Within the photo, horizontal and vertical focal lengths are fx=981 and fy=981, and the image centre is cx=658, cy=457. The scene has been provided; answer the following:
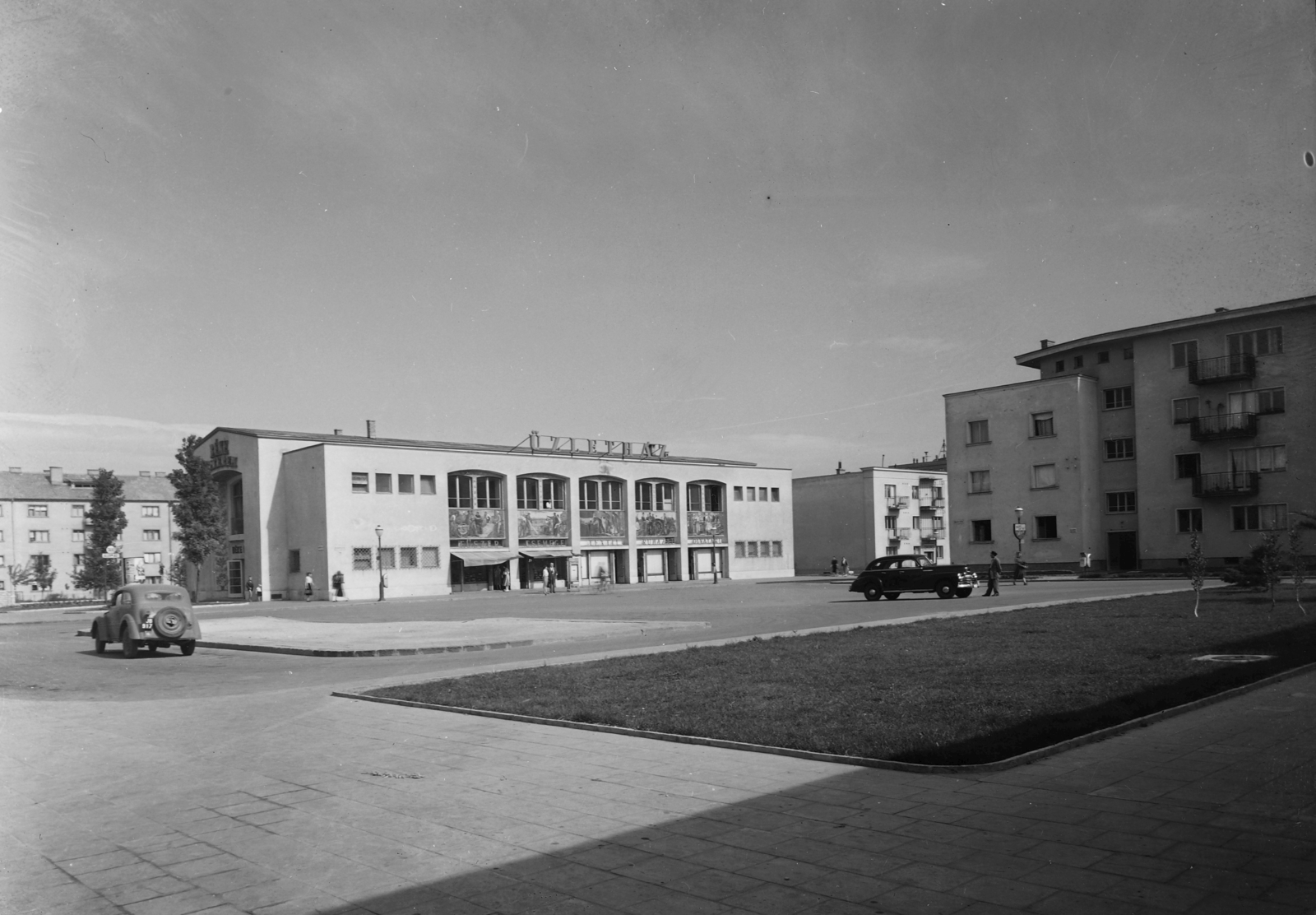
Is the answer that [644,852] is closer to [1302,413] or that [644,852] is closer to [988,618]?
[988,618]

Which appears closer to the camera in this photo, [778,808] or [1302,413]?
[778,808]

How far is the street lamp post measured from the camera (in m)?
56.4

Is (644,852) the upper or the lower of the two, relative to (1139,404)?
lower

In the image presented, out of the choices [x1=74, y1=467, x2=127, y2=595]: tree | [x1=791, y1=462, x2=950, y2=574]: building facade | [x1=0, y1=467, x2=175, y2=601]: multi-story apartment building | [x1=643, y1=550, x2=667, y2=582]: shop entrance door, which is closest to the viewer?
[x1=643, y1=550, x2=667, y2=582]: shop entrance door

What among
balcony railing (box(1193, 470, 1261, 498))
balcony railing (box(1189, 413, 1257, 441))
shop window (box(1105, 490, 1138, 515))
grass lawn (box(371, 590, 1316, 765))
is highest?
balcony railing (box(1189, 413, 1257, 441))

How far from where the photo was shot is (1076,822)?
19.5ft

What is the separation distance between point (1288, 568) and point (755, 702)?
19.3 m

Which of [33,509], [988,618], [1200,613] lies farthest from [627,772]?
[33,509]

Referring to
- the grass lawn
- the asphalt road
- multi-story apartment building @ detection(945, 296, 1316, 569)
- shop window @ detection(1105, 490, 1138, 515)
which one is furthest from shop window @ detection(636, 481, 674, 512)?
the grass lawn

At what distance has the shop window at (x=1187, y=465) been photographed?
50466 mm

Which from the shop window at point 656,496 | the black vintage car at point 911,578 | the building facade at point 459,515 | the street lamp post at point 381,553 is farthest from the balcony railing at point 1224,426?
the street lamp post at point 381,553

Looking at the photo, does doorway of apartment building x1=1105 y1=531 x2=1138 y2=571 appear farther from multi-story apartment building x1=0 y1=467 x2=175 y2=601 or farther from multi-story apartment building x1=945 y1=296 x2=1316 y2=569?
multi-story apartment building x1=0 y1=467 x2=175 y2=601

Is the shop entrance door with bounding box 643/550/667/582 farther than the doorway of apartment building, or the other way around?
the shop entrance door with bounding box 643/550/667/582

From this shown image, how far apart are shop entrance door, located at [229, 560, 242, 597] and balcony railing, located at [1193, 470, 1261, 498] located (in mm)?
56684
